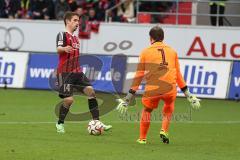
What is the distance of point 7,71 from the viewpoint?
980 inches

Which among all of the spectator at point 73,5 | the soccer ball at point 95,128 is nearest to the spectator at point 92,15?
the spectator at point 73,5

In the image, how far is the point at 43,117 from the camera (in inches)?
683

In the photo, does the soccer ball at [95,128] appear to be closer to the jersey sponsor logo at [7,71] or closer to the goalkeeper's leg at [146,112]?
the goalkeeper's leg at [146,112]

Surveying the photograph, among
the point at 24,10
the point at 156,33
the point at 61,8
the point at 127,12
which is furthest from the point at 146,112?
the point at 24,10

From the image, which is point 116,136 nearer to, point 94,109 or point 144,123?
point 94,109

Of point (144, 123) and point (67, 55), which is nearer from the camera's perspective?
point (144, 123)

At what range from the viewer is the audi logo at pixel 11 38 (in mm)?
29922

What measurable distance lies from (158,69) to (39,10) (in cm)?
1838

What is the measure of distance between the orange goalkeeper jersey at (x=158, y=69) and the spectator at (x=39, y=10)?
59.4 feet

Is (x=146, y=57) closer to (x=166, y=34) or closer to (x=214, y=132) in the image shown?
(x=214, y=132)

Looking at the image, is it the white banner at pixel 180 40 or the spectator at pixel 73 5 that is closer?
the white banner at pixel 180 40

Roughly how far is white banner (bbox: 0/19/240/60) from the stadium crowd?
2.78 feet

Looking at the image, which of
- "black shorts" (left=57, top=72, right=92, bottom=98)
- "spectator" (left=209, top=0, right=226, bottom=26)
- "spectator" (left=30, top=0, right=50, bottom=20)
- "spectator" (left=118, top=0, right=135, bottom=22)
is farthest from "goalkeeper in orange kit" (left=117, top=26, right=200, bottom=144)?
"spectator" (left=30, top=0, right=50, bottom=20)

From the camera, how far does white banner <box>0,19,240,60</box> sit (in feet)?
92.0
